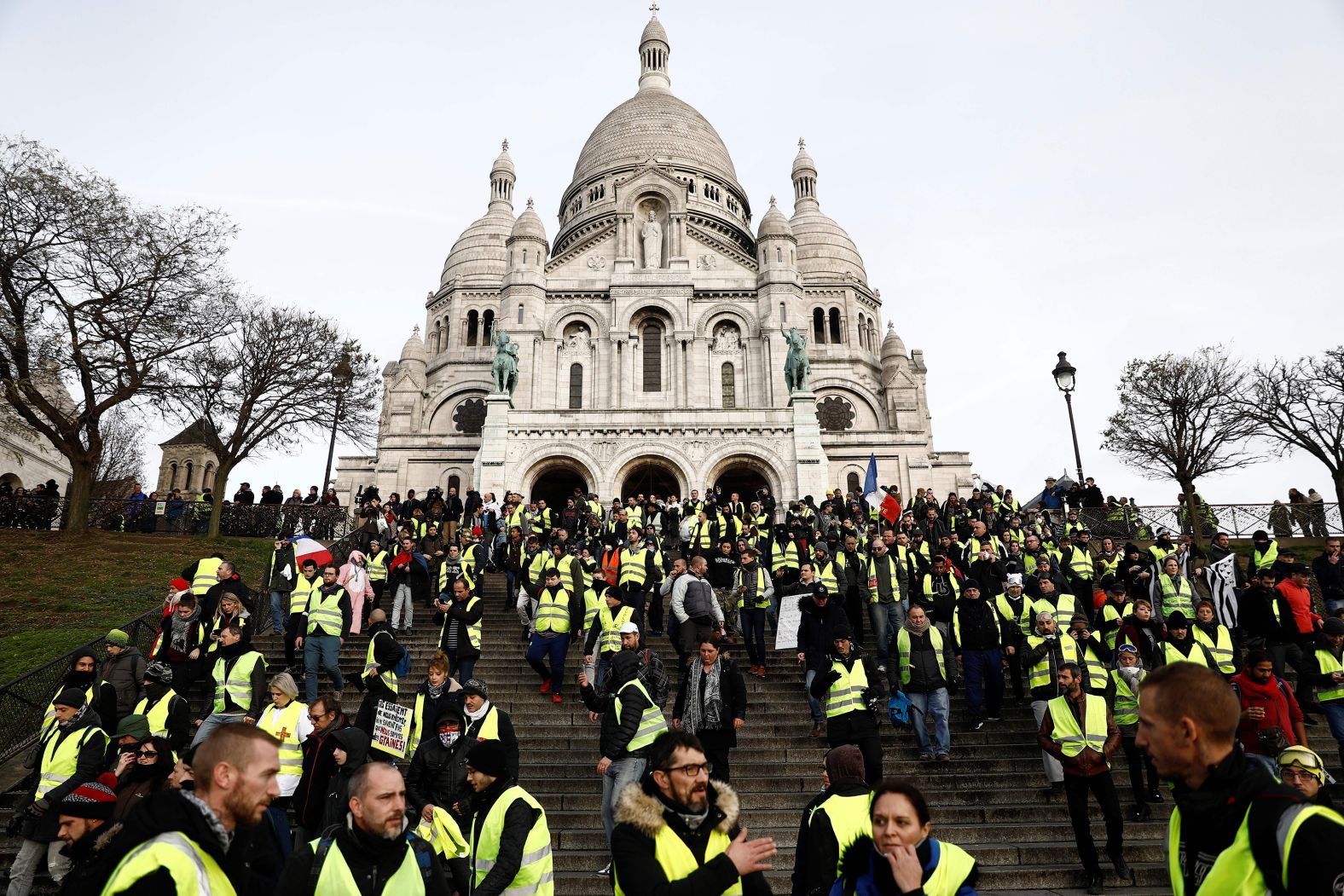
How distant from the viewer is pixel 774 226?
123ft

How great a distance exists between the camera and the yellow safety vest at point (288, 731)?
6.73 m

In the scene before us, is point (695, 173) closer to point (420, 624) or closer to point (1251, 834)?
point (420, 624)

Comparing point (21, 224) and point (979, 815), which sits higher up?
point (21, 224)

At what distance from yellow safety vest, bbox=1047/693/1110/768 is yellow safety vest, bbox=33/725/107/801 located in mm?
8145

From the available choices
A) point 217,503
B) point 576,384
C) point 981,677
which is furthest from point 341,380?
point 981,677

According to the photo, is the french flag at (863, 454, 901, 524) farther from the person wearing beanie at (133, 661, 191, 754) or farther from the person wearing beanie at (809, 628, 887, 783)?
the person wearing beanie at (133, 661, 191, 754)

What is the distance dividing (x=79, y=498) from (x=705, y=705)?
21133 millimetres

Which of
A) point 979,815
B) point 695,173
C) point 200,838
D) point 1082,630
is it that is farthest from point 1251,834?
point 695,173

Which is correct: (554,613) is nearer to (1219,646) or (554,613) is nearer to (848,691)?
(848,691)

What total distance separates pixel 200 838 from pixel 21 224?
2411 centimetres

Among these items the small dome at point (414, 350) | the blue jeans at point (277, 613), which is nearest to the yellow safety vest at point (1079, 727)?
the blue jeans at point (277, 613)

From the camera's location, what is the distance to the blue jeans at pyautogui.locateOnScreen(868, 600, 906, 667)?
39.0ft

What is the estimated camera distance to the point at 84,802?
4617 mm

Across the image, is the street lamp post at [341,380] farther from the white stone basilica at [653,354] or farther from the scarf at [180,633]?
the scarf at [180,633]
